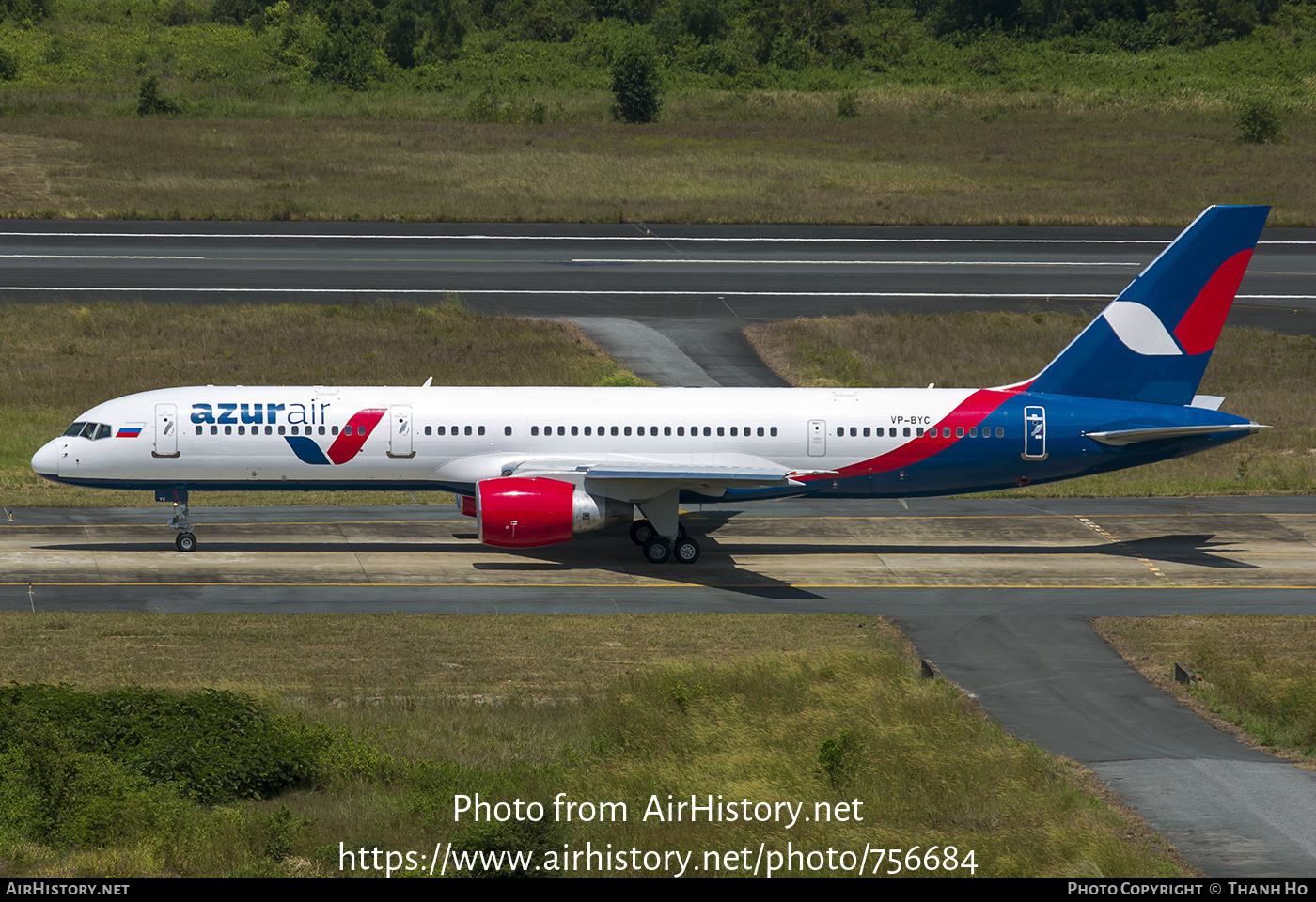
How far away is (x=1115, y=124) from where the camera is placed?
119125mm

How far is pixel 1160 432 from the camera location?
39125mm

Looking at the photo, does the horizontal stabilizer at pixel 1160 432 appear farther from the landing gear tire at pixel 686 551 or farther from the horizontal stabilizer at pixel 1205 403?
the landing gear tire at pixel 686 551

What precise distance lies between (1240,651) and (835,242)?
58229mm

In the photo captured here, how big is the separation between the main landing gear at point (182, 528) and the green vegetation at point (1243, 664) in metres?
24.7

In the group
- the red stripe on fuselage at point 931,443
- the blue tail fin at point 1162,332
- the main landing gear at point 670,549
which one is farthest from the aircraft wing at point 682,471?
the blue tail fin at point 1162,332

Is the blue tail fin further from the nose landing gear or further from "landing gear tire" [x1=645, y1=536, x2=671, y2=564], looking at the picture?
the nose landing gear

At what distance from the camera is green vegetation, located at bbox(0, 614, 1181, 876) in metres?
18.1

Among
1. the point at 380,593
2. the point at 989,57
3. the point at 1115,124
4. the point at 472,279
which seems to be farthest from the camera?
the point at 989,57

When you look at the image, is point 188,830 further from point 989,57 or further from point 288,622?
point 989,57

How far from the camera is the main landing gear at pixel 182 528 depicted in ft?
130

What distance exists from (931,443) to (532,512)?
11559 millimetres

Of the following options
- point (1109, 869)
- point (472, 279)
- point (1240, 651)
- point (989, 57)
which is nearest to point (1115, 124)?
point (989, 57)

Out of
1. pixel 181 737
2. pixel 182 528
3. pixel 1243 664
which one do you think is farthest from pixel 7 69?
pixel 1243 664

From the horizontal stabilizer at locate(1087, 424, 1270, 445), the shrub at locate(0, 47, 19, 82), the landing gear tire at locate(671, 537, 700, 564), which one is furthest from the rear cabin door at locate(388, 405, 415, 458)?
the shrub at locate(0, 47, 19, 82)
